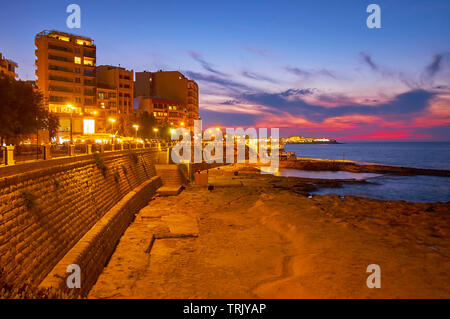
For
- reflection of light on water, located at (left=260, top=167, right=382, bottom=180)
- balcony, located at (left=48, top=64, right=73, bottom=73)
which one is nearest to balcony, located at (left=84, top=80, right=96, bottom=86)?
balcony, located at (left=48, top=64, right=73, bottom=73)

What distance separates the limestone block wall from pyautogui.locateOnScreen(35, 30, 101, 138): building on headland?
4578 centimetres

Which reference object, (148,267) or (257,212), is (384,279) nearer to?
(148,267)

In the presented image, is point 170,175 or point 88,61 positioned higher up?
point 88,61

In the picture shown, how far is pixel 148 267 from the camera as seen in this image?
12914 millimetres

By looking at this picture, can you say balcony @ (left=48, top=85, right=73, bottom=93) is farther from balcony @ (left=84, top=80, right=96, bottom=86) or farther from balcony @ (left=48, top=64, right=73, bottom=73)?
balcony @ (left=84, top=80, right=96, bottom=86)

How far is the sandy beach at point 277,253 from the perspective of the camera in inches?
437

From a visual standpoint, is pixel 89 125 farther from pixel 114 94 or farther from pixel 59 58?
pixel 114 94

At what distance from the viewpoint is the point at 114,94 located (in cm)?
7044

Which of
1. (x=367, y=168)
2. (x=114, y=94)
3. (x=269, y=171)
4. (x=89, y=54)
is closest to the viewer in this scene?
(x=89, y=54)

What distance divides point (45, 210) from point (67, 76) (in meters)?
59.9

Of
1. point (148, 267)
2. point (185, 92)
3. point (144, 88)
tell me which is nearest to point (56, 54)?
point (144, 88)

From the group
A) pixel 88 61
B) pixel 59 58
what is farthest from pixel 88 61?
pixel 59 58

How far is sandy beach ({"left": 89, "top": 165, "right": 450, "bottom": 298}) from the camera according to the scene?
36.4ft
